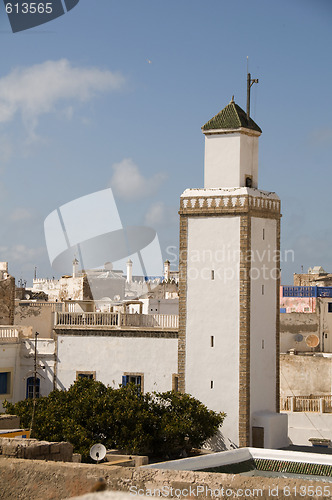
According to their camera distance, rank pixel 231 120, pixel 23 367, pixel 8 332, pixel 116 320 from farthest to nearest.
→ pixel 8 332
pixel 23 367
pixel 116 320
pixel 231 120

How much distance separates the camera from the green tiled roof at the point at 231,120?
29.5 metres

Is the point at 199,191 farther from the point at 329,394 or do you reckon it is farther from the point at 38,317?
the point at 38,317

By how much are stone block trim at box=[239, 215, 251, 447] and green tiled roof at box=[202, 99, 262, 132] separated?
3163mm

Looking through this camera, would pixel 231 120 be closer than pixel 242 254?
No

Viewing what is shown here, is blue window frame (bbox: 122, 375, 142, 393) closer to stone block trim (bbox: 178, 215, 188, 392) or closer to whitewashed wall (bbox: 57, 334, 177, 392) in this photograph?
whitewashed wall (bbox: 57, 334, 177, 392)

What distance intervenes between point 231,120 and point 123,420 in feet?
33.8

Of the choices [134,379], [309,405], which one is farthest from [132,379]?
[309,405]

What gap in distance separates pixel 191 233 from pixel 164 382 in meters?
5.01

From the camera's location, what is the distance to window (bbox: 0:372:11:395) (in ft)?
105

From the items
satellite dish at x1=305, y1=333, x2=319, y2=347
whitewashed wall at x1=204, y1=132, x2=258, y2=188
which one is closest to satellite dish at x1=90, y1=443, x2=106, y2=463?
whitewashed wall at x1=204, y1=132, x2=258, y2=188

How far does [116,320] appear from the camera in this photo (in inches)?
1246

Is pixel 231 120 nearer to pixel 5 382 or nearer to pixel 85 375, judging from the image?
pixel 85 375

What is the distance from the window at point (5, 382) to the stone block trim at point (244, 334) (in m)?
8.93

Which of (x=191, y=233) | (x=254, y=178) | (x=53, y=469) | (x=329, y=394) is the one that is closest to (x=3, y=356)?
(x=191, y=233)
